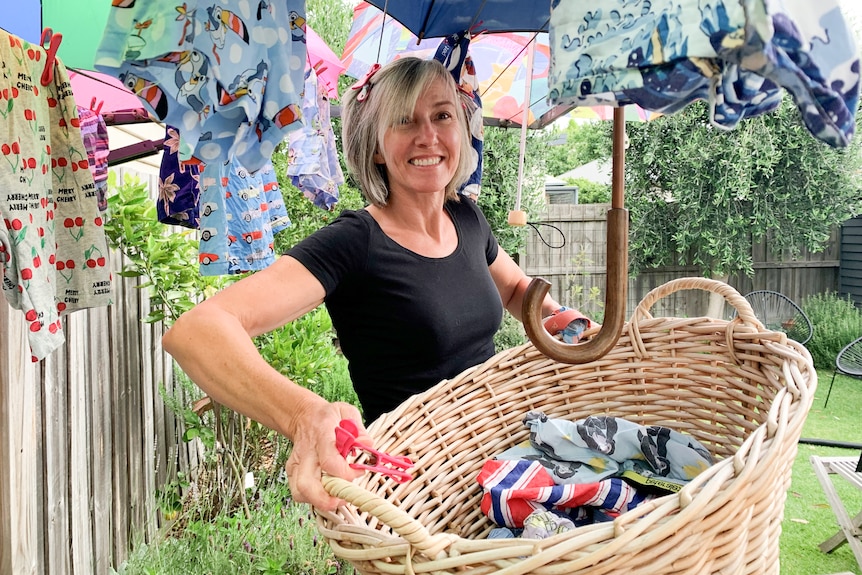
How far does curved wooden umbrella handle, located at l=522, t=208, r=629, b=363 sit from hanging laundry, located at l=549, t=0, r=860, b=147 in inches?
9.0

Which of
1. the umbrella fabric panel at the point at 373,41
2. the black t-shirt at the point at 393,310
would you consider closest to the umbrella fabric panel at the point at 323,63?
the umbrella fabric panel at the point at 373,41

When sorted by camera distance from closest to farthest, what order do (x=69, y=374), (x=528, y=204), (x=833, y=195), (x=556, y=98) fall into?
(x=556, y=98)
(x=69, y=374)
(x=528, y=204)
(x=833, y=195)

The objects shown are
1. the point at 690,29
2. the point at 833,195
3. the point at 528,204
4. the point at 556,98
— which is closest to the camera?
the point at 690,29

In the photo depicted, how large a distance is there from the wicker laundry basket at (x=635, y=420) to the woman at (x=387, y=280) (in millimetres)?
147

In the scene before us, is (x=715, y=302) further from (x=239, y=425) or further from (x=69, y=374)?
(x=69, y=374)

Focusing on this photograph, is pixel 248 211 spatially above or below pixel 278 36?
below

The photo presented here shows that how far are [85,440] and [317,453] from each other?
178cm

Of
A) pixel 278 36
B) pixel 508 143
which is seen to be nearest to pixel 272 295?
pixel 278 36

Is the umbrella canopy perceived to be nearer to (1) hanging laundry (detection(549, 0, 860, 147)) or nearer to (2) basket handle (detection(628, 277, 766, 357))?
(2) basket handle (detection(628, 277, 766, 357))

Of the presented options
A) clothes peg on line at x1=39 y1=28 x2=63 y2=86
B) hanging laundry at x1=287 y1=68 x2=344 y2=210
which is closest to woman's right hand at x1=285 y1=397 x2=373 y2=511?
clothes peg on line at x1=39 y1=28 x2=63 y2=86

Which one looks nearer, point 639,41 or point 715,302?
point 639,41

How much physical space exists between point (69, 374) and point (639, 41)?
6.69 ft

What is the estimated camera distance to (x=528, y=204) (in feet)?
21.9

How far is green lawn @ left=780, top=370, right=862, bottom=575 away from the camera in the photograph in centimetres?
299
